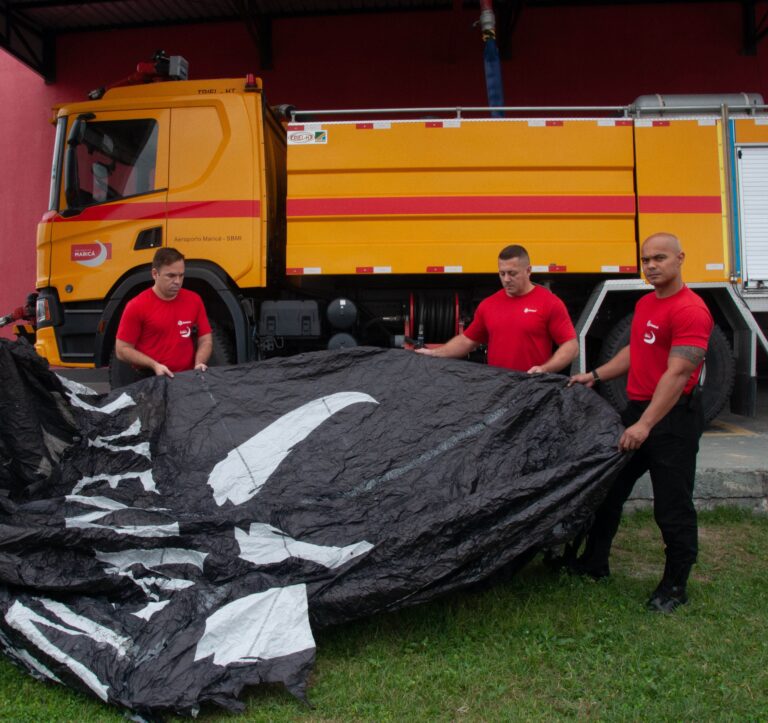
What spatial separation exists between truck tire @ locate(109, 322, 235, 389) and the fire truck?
31 mm

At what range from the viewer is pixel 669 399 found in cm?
312

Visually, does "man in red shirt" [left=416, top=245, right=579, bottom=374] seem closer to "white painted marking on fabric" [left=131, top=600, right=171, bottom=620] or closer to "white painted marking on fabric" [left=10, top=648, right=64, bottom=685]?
"white painted marking on fabric" [left=131, top=600, right=171, bottom=620]

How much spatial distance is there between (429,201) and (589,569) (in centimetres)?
378

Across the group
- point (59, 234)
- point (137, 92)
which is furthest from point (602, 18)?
point (59, 234)

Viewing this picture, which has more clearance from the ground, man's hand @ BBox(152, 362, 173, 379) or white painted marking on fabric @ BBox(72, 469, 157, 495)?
man's hand @ BBox(152, 362, 173, 379)

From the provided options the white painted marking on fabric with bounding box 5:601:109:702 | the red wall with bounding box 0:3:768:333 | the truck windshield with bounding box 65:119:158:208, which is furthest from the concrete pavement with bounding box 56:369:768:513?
the red wall with bounding box 0:3:768:333

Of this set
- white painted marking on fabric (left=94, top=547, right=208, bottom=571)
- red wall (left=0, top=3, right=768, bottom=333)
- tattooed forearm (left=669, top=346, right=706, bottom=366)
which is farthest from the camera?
red wall (left=0, top=3, right=768, bottom=333)

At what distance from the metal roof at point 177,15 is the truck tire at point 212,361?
19.5 ft

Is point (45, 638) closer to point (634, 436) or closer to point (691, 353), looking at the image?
point (634, 436)

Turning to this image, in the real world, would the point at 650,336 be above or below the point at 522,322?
below

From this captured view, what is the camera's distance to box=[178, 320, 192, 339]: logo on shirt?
15.1 feet

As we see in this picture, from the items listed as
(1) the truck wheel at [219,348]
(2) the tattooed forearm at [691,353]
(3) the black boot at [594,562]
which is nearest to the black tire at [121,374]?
(1) the truck wheel at [219,348]

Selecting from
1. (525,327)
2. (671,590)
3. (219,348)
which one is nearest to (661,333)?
(525,327)

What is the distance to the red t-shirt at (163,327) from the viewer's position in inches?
175
